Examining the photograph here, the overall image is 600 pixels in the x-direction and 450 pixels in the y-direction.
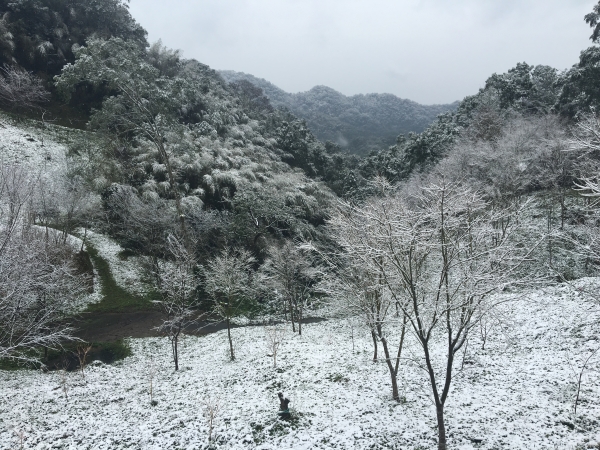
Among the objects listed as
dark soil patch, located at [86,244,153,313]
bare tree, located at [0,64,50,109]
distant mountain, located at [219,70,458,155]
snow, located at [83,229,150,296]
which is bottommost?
dark soil patch, located at [86,244,153,313]

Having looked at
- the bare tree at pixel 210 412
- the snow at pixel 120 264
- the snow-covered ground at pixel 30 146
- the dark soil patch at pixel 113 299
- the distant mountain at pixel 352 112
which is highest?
the distant mountain at pixel 352 112

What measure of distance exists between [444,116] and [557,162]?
2460cm

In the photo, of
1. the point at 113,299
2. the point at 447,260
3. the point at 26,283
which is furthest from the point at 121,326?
the point at 447,260

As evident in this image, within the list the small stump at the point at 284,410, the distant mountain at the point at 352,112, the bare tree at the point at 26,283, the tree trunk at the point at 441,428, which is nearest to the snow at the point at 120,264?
the bare tree at the point at 26,283

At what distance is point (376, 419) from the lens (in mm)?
8984

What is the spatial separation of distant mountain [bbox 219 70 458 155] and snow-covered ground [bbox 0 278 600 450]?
7639 centimetres

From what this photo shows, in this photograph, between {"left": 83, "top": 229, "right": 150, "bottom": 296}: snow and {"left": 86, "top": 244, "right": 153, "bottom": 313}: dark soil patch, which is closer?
{"left": 86, "top": 244, "right": 153, "bottom": 313}: dark soil patch

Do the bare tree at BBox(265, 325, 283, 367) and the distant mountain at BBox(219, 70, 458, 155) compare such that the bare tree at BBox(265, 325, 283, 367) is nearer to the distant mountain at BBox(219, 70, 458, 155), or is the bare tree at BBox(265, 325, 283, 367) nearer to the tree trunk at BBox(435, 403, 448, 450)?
the tree trunk at BBox(435, 403, 448, 450)

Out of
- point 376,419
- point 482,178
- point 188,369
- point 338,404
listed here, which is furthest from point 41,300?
point 482,178

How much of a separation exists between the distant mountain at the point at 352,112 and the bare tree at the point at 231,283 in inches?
2652

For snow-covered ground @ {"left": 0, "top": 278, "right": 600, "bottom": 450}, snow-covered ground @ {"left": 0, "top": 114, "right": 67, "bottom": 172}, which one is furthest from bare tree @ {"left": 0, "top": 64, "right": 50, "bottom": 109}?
snow-covered ground @ {"left": 0, "top": 278, "right": 600, "bottom": 450}

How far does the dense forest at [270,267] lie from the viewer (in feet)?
25.7

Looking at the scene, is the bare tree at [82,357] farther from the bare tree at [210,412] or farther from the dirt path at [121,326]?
the bare tree at [210,412]

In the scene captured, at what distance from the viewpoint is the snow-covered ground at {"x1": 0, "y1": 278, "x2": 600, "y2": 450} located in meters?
8.09
